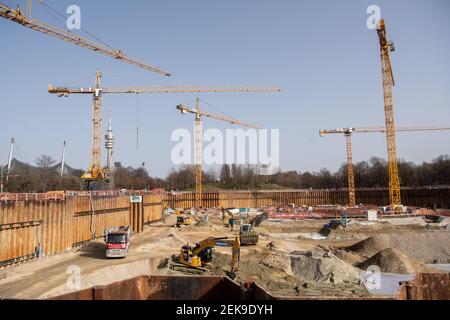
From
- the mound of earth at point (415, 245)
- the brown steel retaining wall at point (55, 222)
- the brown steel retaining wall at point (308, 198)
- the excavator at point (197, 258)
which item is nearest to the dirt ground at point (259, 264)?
the mound of earth at point (415, 245)

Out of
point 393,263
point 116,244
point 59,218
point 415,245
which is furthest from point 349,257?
point 59,218

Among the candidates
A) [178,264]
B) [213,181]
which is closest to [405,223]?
[178,264]

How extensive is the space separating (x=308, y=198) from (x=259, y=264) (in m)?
63.9

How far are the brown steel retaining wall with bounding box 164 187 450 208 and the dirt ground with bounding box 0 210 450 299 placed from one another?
3944 centimetres

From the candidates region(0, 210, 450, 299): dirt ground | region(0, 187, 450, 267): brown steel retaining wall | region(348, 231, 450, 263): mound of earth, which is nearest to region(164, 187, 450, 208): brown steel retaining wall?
region(0, 187, 450, 267): brown steel retaining wall

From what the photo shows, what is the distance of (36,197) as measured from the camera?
2502 cm

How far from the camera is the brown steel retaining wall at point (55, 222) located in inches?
866

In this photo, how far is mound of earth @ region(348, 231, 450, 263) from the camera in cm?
3341

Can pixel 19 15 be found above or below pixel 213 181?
above

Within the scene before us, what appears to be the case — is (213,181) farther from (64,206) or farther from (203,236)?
(64,206)

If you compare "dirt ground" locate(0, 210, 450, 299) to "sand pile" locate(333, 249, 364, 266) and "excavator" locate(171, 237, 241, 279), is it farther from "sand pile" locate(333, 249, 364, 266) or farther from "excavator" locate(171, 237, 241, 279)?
"excavator" locate(171, 237, 241, 279)

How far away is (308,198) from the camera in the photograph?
84438mm

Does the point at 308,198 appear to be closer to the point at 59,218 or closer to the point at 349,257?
the point at 349,257
